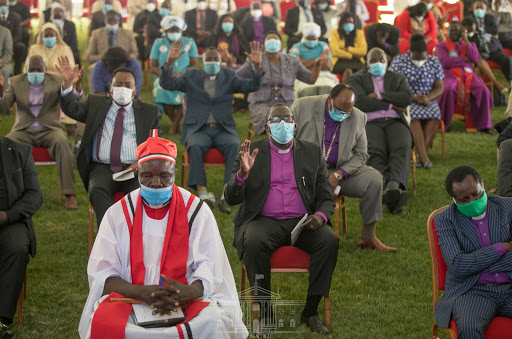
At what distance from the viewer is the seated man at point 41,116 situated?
8445 mm

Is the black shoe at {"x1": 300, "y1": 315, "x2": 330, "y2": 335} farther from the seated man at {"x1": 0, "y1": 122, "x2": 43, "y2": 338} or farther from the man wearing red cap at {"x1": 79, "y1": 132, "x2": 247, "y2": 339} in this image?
the seated man at {"x1": 0, "y1": 122, "x2": 43, "y2": 338}

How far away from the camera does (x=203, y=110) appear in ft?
28.6

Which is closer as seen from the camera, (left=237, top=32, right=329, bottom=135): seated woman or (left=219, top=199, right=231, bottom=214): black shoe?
(left=219, top=199, right=231, bottom=214): black shoe

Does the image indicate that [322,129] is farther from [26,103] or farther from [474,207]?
[26,103]

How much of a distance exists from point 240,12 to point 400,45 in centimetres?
354

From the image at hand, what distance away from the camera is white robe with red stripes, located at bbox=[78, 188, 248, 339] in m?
4.50

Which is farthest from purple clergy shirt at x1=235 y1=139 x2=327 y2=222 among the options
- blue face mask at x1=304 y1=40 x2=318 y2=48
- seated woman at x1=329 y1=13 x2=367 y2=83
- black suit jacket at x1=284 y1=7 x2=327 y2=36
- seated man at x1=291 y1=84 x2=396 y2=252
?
black suit jacket at x1=284 y1=7 x2=327 y2=36

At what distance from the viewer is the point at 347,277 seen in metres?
6.58

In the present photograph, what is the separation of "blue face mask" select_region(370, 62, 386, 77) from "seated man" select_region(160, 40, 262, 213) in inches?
48.2

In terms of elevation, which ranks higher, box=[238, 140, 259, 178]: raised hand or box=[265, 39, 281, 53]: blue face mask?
box=[265, 39, 281, 53]: blue face mask

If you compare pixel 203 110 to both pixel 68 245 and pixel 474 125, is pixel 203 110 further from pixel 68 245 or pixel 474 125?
pixel 474 125

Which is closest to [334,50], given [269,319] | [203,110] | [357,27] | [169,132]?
[357,27]

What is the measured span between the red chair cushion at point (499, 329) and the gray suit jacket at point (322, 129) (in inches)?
107

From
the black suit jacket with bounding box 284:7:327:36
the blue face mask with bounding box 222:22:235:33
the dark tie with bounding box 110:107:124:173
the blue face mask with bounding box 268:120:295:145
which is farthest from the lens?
the black suit jacket with bounding box 284:7:327:36
